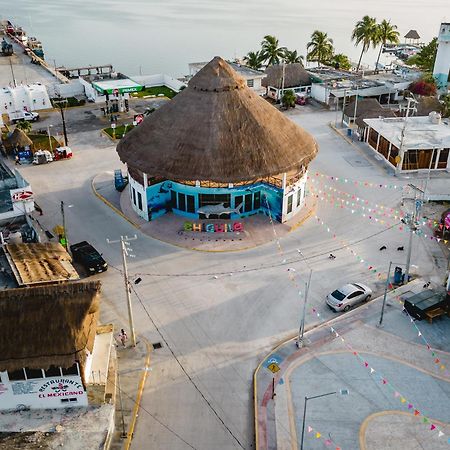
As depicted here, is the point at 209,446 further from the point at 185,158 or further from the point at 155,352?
the point at 185,158

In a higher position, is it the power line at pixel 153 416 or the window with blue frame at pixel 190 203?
the window with blue frame at pixel 190 203

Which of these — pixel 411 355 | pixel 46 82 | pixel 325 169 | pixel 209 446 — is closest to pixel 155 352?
pixel 209 446

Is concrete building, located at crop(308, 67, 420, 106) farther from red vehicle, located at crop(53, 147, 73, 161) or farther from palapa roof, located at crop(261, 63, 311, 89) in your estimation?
red vehicle, located at crop(53, 147, 73, 161)

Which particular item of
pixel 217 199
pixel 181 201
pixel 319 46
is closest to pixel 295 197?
pixel 217 199

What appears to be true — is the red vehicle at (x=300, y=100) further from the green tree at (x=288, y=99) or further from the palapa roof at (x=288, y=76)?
the palapa roof at (x=288, y=76)

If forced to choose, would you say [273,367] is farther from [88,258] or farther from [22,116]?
[22,116]

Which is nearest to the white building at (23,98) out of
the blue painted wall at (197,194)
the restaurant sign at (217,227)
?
the blue painted wall at (197,194)
